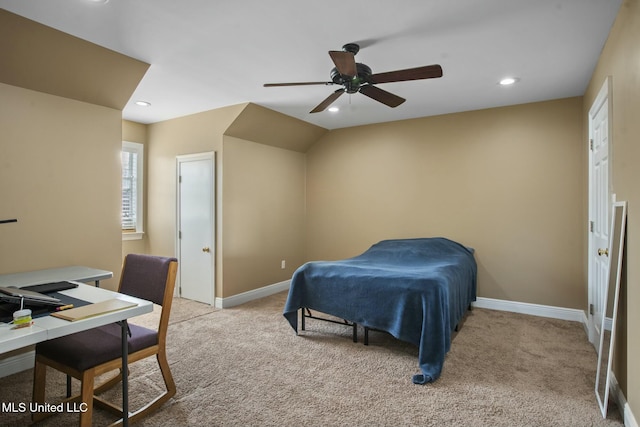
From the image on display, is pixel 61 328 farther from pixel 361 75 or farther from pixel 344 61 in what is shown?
pixel 361 75

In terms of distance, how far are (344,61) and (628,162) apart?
1783 mm

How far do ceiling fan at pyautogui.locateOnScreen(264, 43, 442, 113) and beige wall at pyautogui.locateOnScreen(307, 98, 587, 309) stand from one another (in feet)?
6.54

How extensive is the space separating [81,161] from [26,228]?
72 centimetres

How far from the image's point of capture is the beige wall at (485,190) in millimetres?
3947

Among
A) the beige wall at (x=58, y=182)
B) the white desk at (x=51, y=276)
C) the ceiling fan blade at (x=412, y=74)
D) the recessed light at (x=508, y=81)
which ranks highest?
the recessed light at (x=508, y=81)

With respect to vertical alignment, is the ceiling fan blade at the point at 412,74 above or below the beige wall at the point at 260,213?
above

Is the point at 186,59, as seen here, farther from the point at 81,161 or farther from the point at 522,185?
the point at 522,185

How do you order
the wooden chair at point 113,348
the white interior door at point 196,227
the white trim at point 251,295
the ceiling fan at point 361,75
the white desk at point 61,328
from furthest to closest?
the white interior door at point 196,227 < the white trim at point 251,295 < the ceiling fan at point 361,75 < the wooden chair at point 113,348 < the white desk at point 61,328

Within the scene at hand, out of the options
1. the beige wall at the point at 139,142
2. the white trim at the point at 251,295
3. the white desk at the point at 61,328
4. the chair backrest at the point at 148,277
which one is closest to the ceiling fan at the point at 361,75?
the chair backrest at the point at 148,277

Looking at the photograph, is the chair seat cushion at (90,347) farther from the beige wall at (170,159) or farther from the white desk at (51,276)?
the beige wall at (170,159)

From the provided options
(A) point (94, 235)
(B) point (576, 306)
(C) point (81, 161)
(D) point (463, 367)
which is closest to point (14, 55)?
(C) point (81, 161)

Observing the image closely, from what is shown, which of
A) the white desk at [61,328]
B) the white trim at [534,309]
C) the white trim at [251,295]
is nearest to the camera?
the white desk at [61,328]

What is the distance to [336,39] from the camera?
8.41 ft

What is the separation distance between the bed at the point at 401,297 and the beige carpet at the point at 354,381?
25cm
